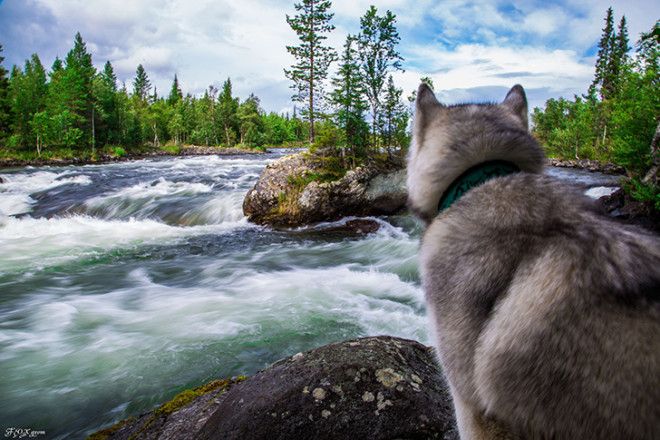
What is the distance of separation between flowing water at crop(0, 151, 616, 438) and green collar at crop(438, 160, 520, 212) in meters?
0.39

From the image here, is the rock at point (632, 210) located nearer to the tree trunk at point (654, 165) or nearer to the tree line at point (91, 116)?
the tree trunk at point (654, 165)

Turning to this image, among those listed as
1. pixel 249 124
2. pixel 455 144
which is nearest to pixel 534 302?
pixel 455 144

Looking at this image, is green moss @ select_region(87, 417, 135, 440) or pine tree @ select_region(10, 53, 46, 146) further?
pine tree @ select_region(10, 53, 46, 146)

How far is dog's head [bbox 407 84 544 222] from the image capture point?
2.28 m

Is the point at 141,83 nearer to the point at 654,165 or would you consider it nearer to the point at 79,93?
the point at 79,93

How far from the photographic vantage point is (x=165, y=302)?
787cm

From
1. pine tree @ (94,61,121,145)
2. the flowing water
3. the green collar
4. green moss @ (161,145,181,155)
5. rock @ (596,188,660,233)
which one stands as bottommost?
the flowing water

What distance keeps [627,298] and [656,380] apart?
28 centimetres

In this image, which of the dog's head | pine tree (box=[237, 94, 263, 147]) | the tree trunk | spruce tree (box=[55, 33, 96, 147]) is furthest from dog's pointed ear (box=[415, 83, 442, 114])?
pine tree (box=[237, 94, 263, 147])

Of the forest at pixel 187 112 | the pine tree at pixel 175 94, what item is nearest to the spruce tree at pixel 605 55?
the forest at pixel 187 112

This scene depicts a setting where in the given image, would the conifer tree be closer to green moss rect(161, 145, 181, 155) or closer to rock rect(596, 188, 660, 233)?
green moss rect(161, 145, 181, 155)

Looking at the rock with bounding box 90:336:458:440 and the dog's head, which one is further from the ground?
the dog's head

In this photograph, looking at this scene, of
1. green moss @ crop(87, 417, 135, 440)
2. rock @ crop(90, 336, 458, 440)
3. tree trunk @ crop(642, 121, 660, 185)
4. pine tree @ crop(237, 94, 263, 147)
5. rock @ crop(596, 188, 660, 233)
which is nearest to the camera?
rock @ crop(90, 336, 458, 440)

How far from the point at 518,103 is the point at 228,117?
95017mm
